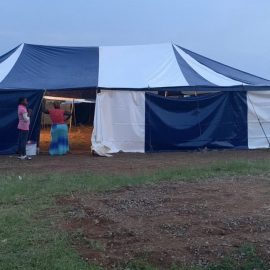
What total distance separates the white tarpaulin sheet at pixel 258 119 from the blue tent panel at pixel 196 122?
17 cm

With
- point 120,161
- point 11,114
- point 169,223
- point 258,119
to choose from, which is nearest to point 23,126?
point 11,114

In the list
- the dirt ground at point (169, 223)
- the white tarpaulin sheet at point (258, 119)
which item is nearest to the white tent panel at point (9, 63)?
the white tarpaulin sheet at point (258, 119)

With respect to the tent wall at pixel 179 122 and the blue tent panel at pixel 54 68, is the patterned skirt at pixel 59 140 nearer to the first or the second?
the tent wall at pixel 179 122

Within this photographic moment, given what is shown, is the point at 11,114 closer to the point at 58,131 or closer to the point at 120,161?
the point at 58,131

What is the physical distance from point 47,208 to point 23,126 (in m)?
6.57

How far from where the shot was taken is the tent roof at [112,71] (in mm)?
14922

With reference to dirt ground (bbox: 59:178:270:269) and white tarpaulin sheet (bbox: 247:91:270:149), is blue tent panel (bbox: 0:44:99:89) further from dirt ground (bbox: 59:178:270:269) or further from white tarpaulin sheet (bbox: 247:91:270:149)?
dirt ground (bbox: 59:178:270:269)

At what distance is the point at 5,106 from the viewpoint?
47.3 feet

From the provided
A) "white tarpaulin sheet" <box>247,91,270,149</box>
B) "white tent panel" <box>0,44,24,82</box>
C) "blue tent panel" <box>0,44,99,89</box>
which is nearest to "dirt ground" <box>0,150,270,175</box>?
"white tarpaulin sheet" <box>247,91,270,149</box>

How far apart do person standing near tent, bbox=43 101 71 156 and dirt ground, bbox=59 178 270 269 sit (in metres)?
5.99

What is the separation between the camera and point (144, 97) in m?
15.1

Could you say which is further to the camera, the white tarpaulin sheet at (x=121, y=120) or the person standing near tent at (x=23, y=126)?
the white tarpaulin sheet at (x=121, y=120)

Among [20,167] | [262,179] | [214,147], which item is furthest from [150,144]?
[262,179]

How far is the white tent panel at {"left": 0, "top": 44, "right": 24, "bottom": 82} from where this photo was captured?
15094 mm
